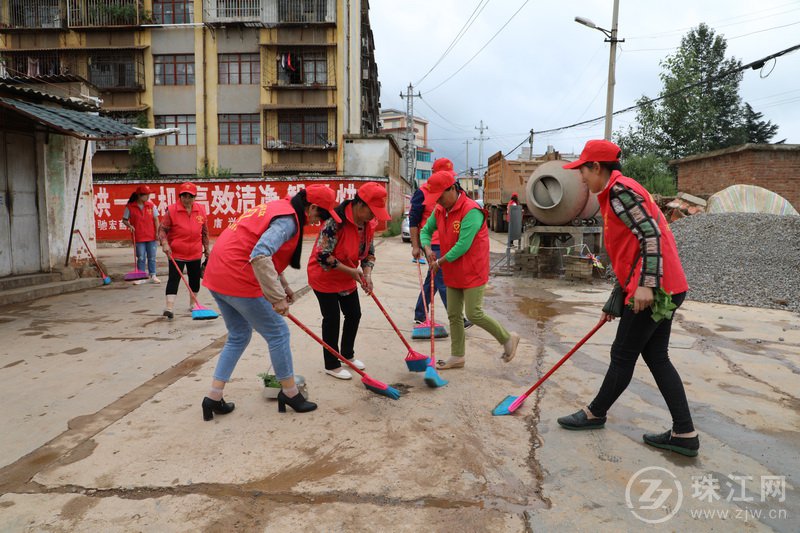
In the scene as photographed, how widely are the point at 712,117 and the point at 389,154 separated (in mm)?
24353

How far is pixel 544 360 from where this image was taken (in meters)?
4.83

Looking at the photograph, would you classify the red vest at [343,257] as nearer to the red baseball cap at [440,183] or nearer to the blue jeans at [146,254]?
the red baseball cap at [440,183]

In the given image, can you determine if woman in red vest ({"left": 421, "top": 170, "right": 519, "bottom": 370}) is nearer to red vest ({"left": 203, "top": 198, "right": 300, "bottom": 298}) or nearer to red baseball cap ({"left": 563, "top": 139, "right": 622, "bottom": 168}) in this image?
red baseball cap ({"left": 563, "top": 139, "right": 622, "bottom": 168})

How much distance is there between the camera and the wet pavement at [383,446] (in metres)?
2.37

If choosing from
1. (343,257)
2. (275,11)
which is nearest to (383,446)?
(343,257)

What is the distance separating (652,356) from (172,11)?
31.0 m

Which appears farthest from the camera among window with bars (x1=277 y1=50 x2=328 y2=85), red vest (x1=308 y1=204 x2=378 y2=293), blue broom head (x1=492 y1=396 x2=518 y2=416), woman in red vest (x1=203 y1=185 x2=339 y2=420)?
window with bars (x1=277 y1=50 x2=328 y2=85)

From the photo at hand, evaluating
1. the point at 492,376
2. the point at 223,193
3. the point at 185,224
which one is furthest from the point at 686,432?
the point at 223,193

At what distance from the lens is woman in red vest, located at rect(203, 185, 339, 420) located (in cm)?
306

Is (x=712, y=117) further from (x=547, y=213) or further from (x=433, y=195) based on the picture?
(x=433, y=195)

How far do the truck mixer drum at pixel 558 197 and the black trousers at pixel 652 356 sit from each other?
7175 millimetres

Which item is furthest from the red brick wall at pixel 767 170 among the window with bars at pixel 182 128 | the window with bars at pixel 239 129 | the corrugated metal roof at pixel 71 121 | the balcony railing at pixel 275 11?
the window with bars at pixel 182 128

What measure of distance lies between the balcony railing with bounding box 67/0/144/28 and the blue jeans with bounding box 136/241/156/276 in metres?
23.0

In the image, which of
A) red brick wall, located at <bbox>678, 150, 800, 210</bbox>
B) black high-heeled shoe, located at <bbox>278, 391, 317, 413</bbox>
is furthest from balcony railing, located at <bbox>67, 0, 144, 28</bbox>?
black high-heeled shoe, located at <bbox>278, 391, 317, 413</bbox>
